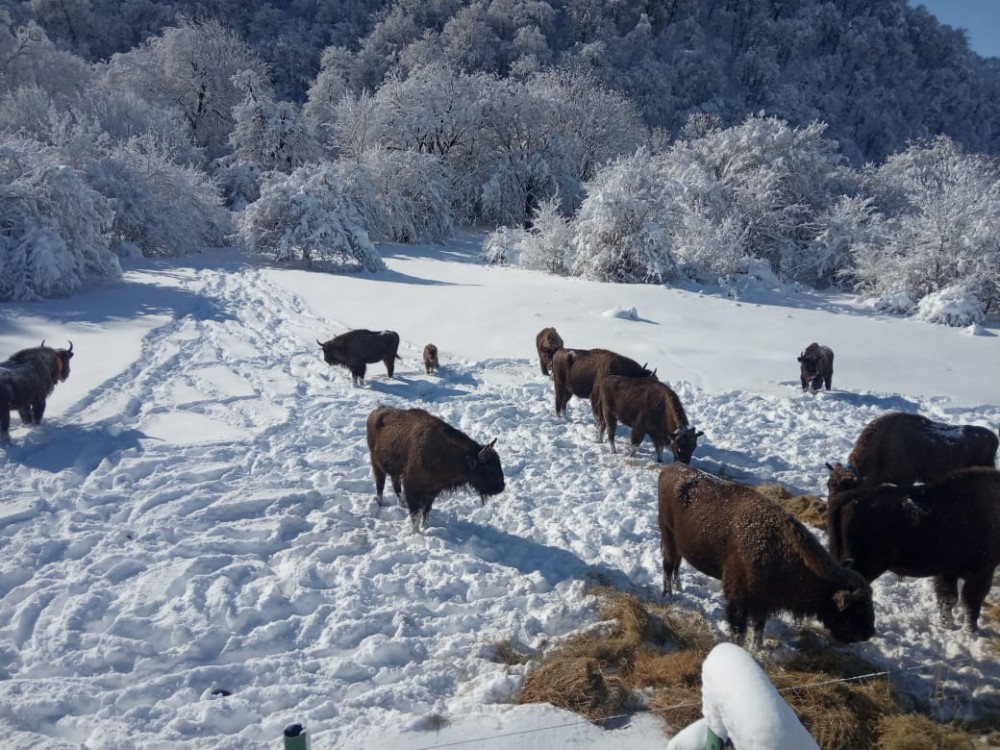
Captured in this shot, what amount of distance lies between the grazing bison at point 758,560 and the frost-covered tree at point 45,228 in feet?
59.2

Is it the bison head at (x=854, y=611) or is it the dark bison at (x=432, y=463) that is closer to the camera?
the bison head at (x=854, y=611)

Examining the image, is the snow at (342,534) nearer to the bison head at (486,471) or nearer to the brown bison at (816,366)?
the brown bison at (816,366)

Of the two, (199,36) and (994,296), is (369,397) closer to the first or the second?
(994,296)

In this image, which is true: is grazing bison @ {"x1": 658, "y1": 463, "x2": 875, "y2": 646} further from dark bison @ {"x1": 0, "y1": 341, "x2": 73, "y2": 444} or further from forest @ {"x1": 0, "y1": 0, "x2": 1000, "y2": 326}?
forest @ {"x1": 0, "y1": 0, "x2": 1000, "y2": 326}

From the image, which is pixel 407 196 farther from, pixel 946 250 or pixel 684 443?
pixel 684 443

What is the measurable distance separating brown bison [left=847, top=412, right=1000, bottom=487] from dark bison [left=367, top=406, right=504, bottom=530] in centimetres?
409

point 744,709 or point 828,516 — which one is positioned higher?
point 744,709

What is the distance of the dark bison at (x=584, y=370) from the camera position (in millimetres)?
9688

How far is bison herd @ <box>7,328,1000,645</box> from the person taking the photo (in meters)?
4.76

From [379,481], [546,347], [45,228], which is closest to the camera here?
[379,481]

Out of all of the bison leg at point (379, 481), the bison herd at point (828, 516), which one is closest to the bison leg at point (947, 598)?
the bison herd at point (828, 516)

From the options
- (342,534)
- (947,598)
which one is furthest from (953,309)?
(342,534)

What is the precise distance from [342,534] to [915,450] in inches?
244

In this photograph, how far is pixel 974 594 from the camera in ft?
17.1
